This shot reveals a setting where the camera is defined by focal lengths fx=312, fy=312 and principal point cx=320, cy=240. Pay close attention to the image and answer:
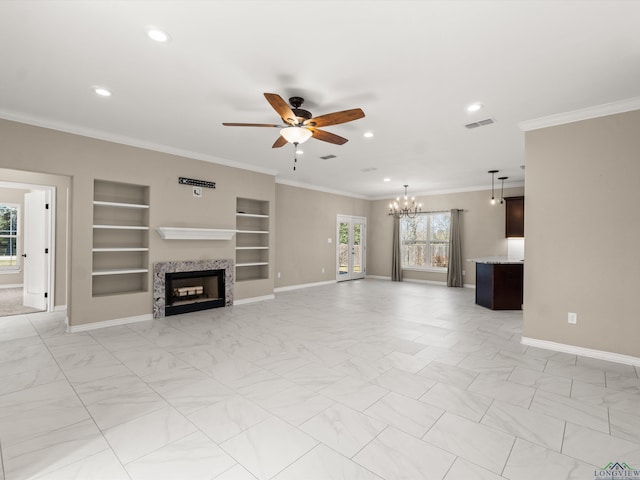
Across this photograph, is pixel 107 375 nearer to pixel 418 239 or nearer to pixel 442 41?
pixel 442 41

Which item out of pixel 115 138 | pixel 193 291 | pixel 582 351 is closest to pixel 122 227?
pixel 115 138

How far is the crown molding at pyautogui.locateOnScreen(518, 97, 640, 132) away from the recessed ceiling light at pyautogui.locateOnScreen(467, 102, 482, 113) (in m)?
0.83

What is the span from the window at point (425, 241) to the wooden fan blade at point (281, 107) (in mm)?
7640

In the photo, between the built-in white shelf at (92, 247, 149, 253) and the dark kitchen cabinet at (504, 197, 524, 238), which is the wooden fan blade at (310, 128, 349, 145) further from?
the dark kitchen cabinet at (504, 197, 524, 238)

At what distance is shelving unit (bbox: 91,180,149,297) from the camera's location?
498 cm

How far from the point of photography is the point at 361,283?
9.75 m

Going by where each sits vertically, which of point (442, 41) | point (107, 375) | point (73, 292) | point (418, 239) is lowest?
point (107, 375)

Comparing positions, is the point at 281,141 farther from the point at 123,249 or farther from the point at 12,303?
the point at 12,303

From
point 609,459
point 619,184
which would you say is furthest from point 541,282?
point 609,459

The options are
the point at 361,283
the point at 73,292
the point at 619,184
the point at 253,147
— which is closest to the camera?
the point at 619,184

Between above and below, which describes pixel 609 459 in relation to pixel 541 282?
below

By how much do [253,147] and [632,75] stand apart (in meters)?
4.72

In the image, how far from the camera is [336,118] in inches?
122

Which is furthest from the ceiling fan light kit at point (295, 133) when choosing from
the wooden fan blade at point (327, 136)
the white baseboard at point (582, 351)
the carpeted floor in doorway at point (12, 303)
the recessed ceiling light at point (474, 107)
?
the carpeted floor in doorway at point (12, 303)
